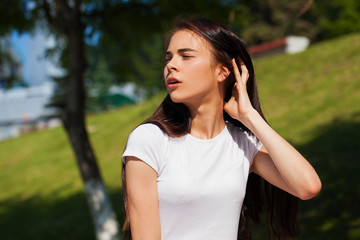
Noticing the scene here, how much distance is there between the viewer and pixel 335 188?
7336 millimetres

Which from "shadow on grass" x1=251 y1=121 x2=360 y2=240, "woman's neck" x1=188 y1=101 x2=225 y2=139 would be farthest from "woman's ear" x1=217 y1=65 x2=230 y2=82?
"shadow on grass" x1=251 y1=121 x2=360 y2=240

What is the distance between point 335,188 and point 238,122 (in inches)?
227

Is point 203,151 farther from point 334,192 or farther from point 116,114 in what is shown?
point 116,114

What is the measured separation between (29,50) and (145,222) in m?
42.7

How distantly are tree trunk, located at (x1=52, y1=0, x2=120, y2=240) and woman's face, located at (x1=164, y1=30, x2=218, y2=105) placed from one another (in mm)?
4623

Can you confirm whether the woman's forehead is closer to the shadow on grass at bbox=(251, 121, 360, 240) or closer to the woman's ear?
the woman's ear

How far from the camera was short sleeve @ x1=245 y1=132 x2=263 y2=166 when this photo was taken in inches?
83.1

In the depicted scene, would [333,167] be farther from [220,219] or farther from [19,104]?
[19,104]

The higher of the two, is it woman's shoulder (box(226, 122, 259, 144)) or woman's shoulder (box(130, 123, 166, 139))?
woman's shoulder (box(130, 123, 166, 139))

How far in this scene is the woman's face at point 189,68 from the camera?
1.93 m

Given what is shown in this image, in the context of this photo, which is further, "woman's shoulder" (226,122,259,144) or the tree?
the tree

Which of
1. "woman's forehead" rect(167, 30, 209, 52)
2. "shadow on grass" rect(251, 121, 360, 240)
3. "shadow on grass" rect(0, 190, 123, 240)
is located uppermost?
"woman's forehead" rect(167, 30, 209, 52)

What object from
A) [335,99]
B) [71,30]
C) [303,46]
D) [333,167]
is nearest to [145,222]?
[71,30]

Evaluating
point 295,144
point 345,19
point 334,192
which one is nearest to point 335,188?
point 334,192
